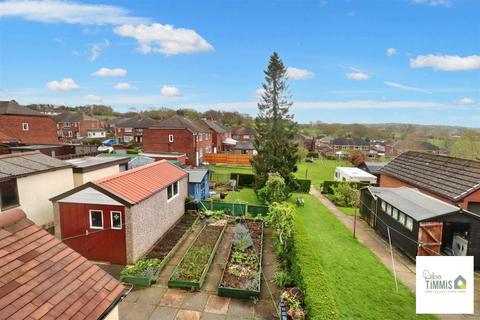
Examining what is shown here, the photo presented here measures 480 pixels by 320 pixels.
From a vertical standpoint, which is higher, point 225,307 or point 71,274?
point 71,274

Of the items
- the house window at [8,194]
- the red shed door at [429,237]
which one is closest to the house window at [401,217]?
Answer: the red shed door at [429,237]

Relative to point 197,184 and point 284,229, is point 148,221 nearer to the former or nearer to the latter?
point 284,229

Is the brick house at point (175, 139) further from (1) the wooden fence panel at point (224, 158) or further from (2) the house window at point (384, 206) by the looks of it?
(2) the house window at point (384, 206)

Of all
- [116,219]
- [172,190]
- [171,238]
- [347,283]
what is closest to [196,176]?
[172,190]

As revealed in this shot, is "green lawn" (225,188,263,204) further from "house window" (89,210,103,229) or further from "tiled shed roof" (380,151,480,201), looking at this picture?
"house window" (89,210,103,229)

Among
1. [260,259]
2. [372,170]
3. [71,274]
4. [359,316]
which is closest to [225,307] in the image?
[260,259]

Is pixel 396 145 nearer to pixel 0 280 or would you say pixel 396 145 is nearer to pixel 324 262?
pixel 324 262
